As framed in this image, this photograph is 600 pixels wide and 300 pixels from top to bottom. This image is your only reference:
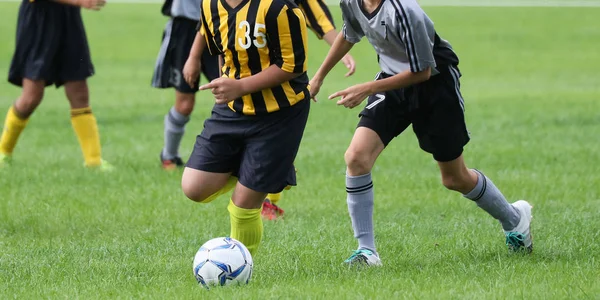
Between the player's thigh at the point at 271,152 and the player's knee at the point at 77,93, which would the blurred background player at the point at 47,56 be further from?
the player's thigh at the point at 271,152

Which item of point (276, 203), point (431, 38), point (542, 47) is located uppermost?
point (431, 38)

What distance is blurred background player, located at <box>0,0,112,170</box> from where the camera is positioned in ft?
30.3

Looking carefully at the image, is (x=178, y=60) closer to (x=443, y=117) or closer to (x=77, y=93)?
(x=77, y=93)

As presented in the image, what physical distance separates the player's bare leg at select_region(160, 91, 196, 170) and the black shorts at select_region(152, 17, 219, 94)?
13 centimetres

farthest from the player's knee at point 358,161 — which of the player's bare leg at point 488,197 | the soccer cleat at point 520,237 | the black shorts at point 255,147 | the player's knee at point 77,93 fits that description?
the player's knee at point 77,93

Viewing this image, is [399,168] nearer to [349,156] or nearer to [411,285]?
[349,156]

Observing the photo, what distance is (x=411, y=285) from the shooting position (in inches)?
199

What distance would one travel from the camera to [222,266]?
16.6ft

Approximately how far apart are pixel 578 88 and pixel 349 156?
41.5 ft

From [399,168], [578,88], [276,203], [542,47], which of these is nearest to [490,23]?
[542,47]

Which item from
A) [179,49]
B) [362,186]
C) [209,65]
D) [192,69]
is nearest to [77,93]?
[179,49]

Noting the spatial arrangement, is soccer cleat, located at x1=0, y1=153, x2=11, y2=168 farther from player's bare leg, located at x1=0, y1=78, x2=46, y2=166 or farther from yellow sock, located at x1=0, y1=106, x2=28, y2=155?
yellow sock, located at x1=0, y1=106, x2=28, y2=155

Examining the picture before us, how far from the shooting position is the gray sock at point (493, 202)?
6.00 metres

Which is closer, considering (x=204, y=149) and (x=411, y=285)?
(x=411, y=285)
